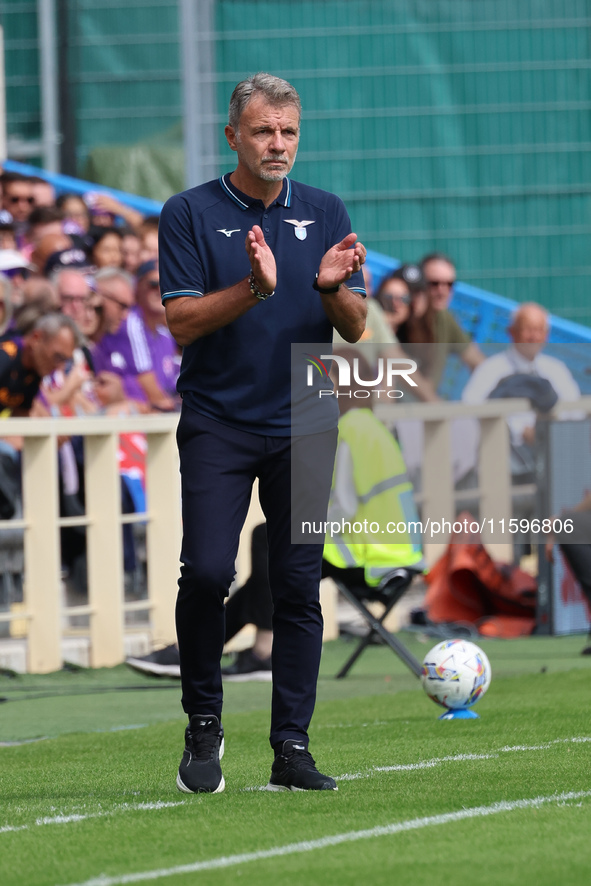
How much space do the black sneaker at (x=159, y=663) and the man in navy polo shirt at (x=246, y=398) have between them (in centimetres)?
390

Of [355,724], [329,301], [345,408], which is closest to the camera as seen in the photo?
[329,301]

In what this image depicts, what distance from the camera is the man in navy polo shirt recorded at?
5.14 metres

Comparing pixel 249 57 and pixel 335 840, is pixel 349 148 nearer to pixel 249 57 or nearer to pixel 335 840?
pixel 249 57

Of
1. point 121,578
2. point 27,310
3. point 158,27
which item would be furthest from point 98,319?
point 158,27

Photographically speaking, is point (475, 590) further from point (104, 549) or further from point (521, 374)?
point (104, 549)

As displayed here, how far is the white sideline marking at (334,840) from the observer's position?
4102 mm

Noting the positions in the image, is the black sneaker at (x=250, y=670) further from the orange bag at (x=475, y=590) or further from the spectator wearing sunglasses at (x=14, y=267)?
the spectator wearing sunglasses at (x=14, y=267)

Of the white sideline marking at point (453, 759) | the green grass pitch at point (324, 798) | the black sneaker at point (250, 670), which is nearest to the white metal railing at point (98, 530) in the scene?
the black sneaker at point (250, 670)

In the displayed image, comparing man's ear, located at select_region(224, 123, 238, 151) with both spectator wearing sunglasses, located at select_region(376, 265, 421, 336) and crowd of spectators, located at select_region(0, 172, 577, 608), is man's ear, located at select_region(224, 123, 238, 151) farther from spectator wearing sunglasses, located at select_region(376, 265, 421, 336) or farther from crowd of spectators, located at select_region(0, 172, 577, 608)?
spectator wearing sunglasses, located at select_region(376, 265, 421, 336)

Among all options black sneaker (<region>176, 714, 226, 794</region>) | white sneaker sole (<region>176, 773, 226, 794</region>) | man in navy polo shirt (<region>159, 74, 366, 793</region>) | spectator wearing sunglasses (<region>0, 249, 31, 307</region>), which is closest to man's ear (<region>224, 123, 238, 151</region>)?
man in navy polo shirt (<region>159, 74, 366, 793</region>)

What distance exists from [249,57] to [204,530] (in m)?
13.0

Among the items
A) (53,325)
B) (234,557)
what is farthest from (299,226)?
(53,325)

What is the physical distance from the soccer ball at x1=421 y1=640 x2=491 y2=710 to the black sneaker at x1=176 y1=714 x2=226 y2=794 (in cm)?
228

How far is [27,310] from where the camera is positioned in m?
10.9
